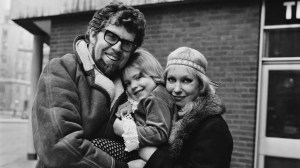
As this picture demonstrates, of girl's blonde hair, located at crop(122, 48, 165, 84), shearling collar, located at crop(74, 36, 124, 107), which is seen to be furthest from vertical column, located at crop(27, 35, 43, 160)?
shearling collar, located at crop(74, 36, 124, 107)

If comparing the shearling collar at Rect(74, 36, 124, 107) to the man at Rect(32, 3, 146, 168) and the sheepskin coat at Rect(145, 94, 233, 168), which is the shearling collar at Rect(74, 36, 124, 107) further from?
the sheepskin coat at Rect(145, 94, 233, 168)

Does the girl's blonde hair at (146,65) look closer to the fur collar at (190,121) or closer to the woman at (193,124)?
the woman at (193,124)

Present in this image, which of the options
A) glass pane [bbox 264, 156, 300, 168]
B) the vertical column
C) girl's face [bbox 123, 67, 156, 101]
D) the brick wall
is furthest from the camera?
the vertical column

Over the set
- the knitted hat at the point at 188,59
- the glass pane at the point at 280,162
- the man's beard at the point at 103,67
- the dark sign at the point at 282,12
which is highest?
the dark sign at the point at 282,12

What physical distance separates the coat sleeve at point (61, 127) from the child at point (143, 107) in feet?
0.41

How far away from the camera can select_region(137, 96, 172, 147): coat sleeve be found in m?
1.83

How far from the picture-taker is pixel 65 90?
1.68m

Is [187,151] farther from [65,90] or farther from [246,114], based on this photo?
[246,114]

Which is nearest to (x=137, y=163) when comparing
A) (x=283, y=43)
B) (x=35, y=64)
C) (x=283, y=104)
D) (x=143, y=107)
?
(x=143, y=107)

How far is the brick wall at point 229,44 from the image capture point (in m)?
4.83

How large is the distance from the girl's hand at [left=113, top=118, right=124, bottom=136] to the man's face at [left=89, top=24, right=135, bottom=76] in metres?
0.31

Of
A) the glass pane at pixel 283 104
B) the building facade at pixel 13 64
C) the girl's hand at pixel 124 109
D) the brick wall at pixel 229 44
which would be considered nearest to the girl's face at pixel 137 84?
the girl's hand at pixel 124 109

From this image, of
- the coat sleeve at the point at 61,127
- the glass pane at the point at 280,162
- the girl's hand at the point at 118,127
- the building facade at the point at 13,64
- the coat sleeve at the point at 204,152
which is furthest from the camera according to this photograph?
the building facade at the point at 13,64

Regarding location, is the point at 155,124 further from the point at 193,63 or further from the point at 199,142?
the point at 193,63
